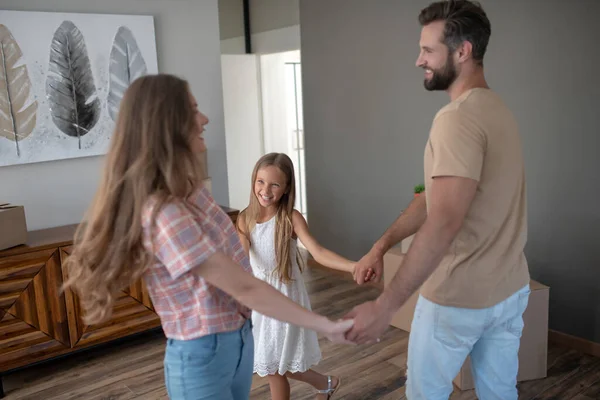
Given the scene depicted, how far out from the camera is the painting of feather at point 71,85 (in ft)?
11.2

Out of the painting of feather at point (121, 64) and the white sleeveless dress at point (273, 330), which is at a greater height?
the painting of feather at point (121, 64)

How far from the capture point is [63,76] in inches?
135

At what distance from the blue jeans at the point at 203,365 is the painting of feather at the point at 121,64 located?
2581 mm

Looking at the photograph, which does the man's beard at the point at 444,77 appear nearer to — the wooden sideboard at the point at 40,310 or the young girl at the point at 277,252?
the young girl at the point at 277,252

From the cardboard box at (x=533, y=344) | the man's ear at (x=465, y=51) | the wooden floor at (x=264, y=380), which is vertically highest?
the man's ear at (x=465, y=51)

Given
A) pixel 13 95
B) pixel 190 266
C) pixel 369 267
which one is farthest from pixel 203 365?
pixel 13 95

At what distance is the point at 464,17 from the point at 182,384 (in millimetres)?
1242

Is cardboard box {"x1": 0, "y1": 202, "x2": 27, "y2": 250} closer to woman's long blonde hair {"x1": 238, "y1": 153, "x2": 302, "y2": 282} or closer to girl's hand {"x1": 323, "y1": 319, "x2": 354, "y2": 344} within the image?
woman's long blonde hair {"x1": 238, "y1": 153, "x2": 302, "y2": 282}

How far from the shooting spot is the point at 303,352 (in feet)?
7.66

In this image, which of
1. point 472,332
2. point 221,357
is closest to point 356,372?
point 472,332

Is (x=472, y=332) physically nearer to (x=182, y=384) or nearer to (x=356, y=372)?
(x=182, y=384)

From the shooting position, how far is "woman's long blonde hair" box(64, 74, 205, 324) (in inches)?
48.9

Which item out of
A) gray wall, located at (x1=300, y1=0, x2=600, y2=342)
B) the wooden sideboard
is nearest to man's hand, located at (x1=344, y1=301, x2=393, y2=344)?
the wooden sideboard

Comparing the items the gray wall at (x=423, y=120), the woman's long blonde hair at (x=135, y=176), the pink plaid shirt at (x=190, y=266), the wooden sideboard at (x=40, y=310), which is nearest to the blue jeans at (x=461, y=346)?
the pink plaid shirt at (x=190, y=266)
